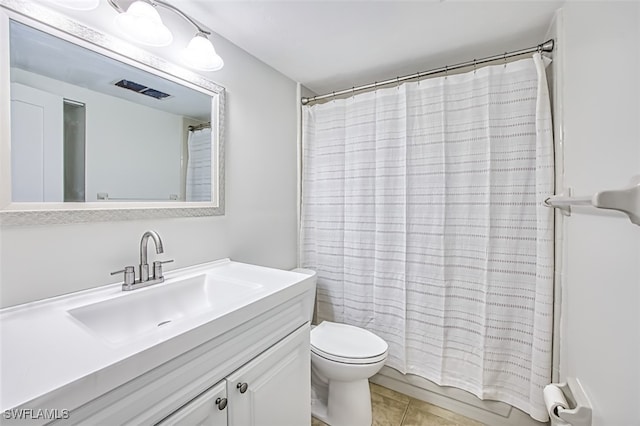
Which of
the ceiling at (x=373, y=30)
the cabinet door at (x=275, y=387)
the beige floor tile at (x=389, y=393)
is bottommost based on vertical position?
the beige floor tile at (x=389, y=393)

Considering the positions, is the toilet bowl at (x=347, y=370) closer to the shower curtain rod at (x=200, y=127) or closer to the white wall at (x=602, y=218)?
the white wall at (x=602, y=218)

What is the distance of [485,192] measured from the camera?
1527 mm

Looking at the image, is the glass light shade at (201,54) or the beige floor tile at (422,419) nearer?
the glass light shade at (201,54)

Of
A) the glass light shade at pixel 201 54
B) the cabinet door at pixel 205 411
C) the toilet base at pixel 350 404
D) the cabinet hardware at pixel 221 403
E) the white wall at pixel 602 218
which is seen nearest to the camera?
the white wall at pixel 602 218

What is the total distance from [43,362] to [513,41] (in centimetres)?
231

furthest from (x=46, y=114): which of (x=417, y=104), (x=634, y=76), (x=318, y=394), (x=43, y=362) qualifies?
(x=318, y=394)

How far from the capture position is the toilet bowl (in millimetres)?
1438

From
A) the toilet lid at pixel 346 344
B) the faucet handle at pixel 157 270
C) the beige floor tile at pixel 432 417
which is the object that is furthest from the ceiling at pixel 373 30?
the beige floor tile at pixel 432 417

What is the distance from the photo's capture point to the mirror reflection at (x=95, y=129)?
2.88 ft

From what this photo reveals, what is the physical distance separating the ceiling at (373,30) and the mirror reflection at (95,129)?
0.45 meters

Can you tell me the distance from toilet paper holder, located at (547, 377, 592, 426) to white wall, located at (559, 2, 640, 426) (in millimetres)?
31

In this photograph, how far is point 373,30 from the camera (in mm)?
1457

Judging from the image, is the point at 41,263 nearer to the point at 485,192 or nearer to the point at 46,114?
the point at 46,114

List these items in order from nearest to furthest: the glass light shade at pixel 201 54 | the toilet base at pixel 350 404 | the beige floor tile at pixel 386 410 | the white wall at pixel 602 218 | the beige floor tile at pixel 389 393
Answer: the white wall at pixel 602 218 → the glass light shade at pixel 201 54 → the toilet base at pixel 350 404 → the beige floor tile at pixel 386 410 → the beige floor tile at pixel 389 393
